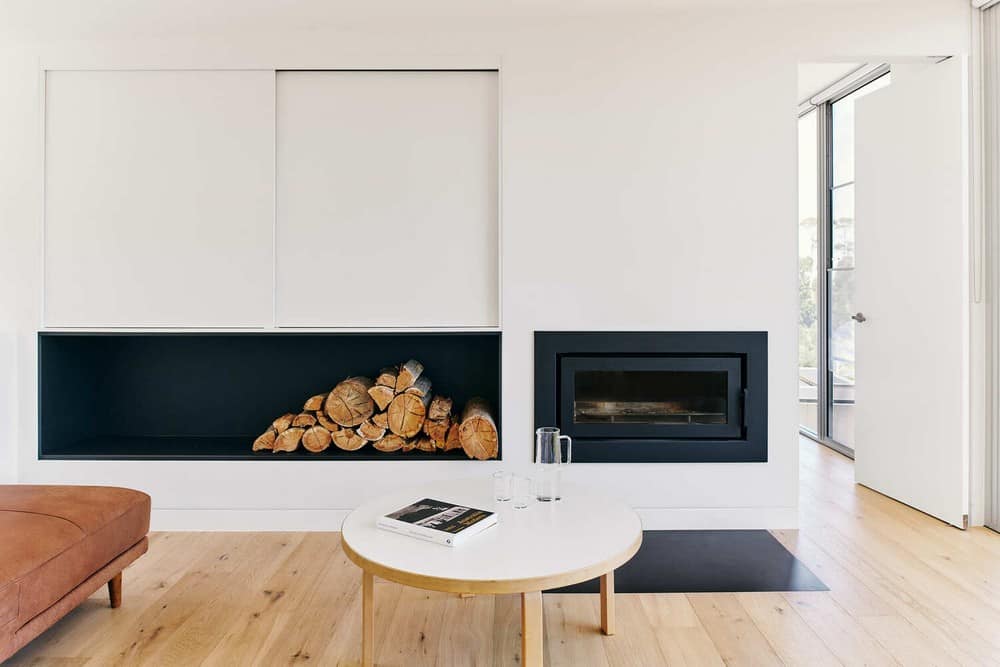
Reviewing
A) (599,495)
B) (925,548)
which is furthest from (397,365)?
(925,548)

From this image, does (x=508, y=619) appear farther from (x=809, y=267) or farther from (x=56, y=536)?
(x=809, y=267)

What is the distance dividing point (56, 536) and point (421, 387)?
1609 millimetres

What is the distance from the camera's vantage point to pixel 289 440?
2906mm

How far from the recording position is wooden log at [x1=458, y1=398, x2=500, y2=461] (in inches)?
110

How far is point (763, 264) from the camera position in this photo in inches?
111

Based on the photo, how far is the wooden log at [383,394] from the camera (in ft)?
9.60

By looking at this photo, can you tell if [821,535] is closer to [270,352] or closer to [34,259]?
[270,352]

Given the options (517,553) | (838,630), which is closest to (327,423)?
(517,553)

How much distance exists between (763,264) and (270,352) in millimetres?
2418

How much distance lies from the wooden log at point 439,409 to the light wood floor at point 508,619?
0.75 m

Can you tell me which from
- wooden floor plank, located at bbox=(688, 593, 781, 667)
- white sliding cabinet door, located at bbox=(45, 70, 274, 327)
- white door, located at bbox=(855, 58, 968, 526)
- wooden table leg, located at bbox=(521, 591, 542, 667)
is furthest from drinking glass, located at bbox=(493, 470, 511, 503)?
white door, located at bbox=(855, 58, 968, 526)

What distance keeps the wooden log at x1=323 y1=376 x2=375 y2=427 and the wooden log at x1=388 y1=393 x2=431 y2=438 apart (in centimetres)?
14

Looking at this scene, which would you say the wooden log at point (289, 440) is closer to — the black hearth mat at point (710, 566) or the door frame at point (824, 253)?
the black hearth mat at point (710, 566)

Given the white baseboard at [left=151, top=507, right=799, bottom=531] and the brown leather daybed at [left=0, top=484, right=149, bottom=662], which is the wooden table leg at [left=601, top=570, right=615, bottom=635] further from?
the brown leather daybed at [left=0, top=484, right=149, bottom=662]
